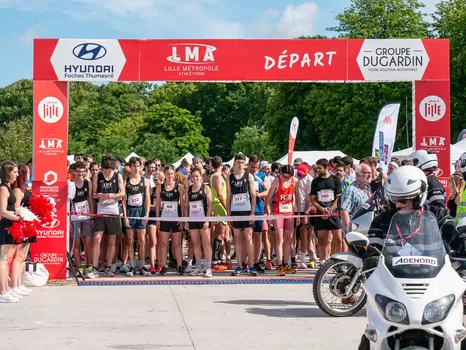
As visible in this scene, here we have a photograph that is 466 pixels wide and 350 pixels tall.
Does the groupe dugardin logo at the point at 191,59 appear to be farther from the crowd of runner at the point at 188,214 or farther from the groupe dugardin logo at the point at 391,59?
the groupe dugardin logo at the point at 391,59

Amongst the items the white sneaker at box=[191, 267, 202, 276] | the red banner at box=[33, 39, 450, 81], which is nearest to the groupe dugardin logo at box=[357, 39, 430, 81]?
the red banner at box=[33, 39, 450, 81]

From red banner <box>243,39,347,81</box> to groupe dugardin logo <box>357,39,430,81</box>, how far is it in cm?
44

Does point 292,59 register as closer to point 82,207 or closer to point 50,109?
point 50,109

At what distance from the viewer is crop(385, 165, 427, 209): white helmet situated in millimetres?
5656

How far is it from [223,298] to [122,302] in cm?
141

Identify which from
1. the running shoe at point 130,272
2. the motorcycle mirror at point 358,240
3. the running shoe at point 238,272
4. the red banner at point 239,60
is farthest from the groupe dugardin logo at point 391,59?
the motorcycle mirror at point 358,240

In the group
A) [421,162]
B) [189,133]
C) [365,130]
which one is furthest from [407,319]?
[189,133]

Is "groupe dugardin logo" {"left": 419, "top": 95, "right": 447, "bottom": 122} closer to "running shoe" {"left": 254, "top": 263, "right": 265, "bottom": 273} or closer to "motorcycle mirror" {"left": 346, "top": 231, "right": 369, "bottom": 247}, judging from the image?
"running shoe" {"left": 254, "top": 263, "right": 265, "bottom": 273}

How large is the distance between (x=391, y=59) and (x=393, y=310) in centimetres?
888

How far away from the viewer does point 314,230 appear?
45.9ft

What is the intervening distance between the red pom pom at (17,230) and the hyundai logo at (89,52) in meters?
3.27

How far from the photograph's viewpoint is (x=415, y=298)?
4914mm

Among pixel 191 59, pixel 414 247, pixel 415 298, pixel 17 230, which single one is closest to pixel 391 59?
pixel 191 59

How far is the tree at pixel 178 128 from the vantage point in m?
72.2
